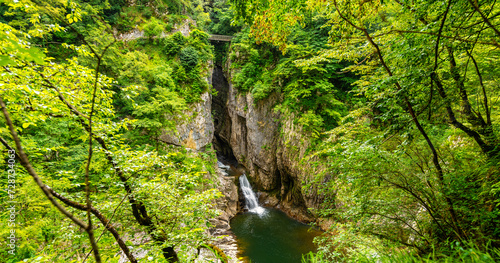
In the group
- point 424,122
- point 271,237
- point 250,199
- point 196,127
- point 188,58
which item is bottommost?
point 271,237

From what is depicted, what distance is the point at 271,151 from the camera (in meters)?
15.2

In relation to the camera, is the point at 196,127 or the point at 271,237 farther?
the point at 196,127

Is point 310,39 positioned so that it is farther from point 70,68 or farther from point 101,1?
point 101,1

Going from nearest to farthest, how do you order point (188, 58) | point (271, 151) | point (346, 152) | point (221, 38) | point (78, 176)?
1. point (346, 152)
2. point (78, 176)
3. point (188, 58)
4. point (271, 151)
5. point (221, 38)

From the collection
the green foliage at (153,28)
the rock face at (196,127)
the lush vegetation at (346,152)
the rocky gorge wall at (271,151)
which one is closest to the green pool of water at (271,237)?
the rocky gorge wall at (271,151)

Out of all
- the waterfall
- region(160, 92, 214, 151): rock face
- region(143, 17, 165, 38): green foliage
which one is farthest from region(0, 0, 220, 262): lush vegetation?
the waterfall

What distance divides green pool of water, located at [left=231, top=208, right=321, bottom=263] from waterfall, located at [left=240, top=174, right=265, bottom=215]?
27.1 inches

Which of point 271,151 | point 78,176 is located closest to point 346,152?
point 78,176

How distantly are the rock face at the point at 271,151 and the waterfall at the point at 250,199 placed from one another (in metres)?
0.63

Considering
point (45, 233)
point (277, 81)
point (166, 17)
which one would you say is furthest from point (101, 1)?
point (45, 233)

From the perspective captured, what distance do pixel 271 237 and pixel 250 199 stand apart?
4.15 meters

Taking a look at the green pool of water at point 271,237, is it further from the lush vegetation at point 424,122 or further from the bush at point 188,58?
the bush at point 188,58

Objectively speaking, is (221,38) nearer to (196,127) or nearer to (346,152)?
(196,127)

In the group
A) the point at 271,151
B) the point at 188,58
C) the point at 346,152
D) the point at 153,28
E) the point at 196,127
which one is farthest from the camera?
the point at 271,151
